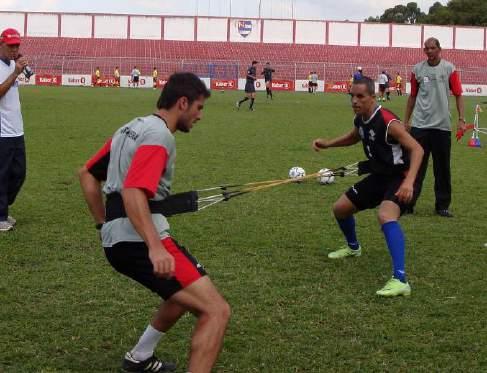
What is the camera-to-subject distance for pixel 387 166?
6.21 metres

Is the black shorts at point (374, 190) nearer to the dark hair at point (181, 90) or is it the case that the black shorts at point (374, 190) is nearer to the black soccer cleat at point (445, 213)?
the black soccer cleat at point (445, 213)

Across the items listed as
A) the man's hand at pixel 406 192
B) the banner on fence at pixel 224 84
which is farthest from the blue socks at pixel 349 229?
the banner on fence at pixel 224 84

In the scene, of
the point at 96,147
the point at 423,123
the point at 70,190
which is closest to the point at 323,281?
the point at 423,123

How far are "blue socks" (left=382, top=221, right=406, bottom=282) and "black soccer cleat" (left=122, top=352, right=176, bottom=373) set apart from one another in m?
2.32

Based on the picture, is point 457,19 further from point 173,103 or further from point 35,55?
point 173,103

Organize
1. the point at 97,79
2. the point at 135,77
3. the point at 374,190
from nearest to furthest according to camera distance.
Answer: the point at 374,190 → the point at 135,77 → the point at 97,79

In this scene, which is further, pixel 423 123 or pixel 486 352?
pixel 423 123

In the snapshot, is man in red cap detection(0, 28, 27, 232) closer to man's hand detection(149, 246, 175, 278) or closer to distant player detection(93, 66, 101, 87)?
man's hand detection(149, 246, 175, 278)

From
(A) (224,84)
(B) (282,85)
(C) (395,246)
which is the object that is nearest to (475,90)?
(B) (282,85)

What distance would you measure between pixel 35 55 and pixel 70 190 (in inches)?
2214

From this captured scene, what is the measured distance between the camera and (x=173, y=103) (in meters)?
3.64

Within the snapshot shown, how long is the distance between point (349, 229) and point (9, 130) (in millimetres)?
3658

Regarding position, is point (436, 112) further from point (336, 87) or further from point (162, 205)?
point (336, 87)

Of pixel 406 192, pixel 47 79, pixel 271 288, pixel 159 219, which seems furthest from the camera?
pixel 47 79
